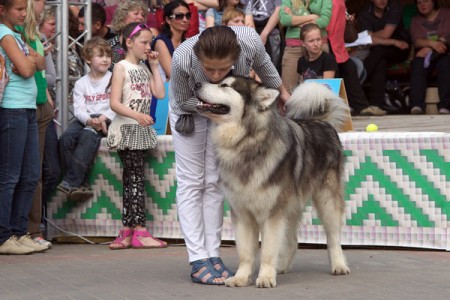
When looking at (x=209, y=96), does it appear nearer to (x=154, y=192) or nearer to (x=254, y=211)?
(x=254, y=211)

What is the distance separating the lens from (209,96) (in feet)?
22.1

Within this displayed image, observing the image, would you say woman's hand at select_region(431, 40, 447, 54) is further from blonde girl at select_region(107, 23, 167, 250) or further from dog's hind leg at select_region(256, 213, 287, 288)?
dog's hind leg at select_region(256, 213, 287, 288)

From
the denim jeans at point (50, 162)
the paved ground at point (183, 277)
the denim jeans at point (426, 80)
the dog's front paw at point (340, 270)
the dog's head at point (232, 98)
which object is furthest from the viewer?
the denim jeans at point (426, 80)

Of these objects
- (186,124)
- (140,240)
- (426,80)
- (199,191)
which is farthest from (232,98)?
(426,80)

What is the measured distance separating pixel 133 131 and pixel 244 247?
253cm

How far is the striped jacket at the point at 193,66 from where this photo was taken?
23.0ft

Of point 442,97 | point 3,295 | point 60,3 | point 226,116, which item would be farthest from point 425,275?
point 442,97

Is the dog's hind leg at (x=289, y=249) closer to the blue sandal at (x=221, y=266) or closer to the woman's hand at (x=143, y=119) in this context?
the blue sandal at (x=221, y=266)

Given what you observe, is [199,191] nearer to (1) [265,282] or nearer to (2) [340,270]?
(1) [265,282]

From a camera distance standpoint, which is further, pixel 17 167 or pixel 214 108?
pixel 17 167

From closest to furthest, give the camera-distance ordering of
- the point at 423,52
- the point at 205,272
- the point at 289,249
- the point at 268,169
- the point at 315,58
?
the point at 268,169
the point at 205,272
the point at 289,249
the point at 315,58
the point at 423,52

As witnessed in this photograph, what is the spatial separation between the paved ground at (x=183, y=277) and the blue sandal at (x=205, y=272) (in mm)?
64

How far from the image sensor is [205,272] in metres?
7.26

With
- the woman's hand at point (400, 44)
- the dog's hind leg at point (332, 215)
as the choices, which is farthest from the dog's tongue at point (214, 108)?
the woman's hand at point (400, 44)
